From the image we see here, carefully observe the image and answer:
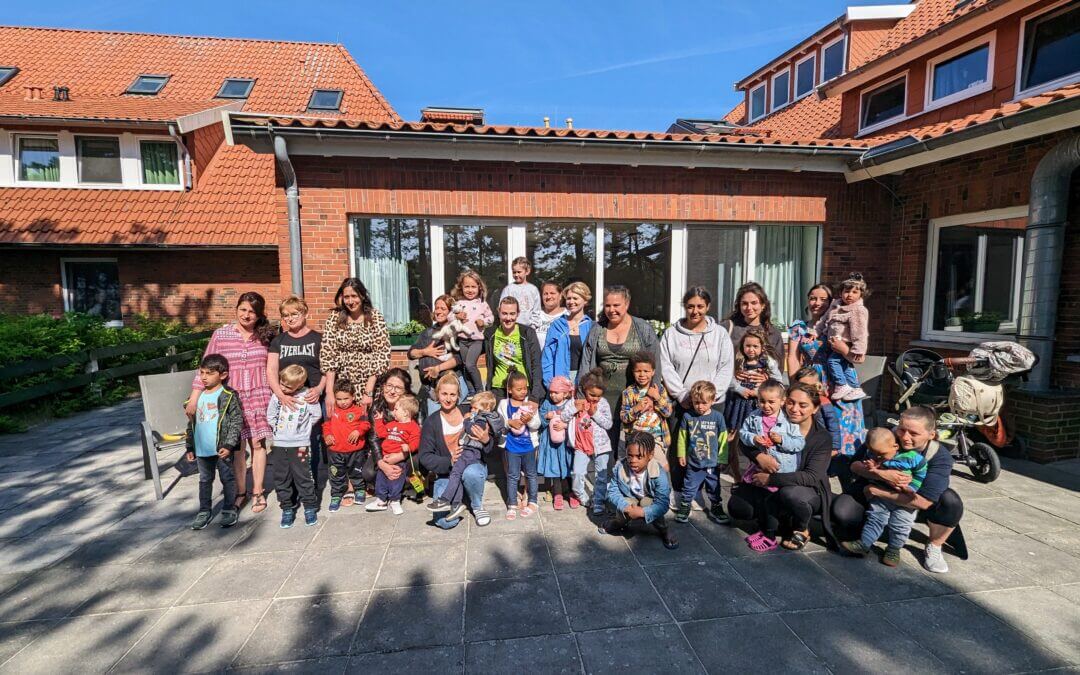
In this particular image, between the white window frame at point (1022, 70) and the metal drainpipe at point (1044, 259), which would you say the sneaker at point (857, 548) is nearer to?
the metal drainpipe at point (1044, 259)

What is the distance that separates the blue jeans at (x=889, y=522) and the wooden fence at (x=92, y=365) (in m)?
9.23

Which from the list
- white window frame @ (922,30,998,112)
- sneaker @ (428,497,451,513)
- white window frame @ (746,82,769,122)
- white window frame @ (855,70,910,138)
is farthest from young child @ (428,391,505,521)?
white window frame @ (746,82,769,122)

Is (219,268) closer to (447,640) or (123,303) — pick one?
(123,303)

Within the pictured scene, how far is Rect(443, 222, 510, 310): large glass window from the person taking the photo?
6.00m

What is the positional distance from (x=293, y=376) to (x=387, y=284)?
270cm

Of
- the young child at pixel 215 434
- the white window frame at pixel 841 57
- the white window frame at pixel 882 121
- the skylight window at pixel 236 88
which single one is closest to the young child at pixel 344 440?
the young child at pixel 215 434

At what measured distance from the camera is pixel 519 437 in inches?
142

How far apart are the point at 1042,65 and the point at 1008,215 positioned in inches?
108

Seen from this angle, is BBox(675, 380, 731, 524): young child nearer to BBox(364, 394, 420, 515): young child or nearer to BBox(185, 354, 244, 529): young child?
BBox(364, 394, 420, 515): young child

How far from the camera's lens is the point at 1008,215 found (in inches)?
215

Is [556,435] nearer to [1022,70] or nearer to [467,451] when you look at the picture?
[467,451]

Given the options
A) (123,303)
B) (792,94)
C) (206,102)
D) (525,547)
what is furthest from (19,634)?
(792,94)

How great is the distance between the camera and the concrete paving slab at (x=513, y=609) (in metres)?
2.33

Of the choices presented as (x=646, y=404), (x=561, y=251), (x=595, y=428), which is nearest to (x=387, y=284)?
(x=561, y=251)
